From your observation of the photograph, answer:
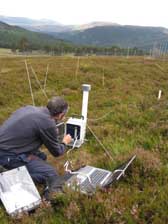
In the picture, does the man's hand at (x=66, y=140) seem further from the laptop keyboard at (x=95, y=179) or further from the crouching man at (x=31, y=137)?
the laptop keyboard at (x=95, y=179)

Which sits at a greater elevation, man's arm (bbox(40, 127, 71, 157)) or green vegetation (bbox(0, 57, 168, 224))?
man's arm (bbox(40, 127, 71, 157))

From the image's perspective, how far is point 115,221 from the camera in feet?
13.7

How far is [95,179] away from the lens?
17.3 feet

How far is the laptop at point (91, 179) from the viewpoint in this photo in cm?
485

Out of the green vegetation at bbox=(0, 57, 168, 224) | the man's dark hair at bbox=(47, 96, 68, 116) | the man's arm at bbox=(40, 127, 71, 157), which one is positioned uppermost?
the man's dark hair at bbox=(47, 96, 68, 116)

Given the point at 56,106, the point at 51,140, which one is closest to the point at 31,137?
the point at 51,140

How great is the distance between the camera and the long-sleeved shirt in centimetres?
539

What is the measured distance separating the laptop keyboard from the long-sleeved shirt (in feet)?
2.92

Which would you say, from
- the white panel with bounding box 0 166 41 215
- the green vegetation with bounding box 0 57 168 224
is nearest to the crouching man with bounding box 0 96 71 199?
the white panel with bounding box 0 166 41 215

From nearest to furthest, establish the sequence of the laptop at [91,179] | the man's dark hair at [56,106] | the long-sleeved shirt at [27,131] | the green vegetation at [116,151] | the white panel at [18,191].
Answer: the green vegetation at [116,151] → the white panel at [18,191] → the laptop at [91,179] → the long-sleeved shirt at [27,131] → the man's dark hair at [56,106]

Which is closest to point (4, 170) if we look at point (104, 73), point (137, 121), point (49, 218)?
point (49, 218)

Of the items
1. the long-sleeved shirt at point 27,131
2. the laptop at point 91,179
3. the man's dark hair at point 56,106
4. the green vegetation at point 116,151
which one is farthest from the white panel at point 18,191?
the man's dark hair at point 56,106

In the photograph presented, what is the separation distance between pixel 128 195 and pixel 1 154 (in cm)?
220

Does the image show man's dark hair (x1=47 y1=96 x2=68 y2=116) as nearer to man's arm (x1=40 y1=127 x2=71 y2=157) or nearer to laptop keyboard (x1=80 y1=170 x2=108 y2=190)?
man's arm (x1=40 y1=127 x2=71 y2=157)
